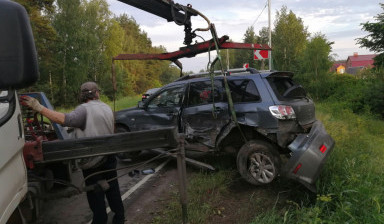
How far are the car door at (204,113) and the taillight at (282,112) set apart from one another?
0.85 m

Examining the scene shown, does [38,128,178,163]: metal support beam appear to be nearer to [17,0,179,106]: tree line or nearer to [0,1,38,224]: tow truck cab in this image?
[0,1,38,224]: tow truck cab

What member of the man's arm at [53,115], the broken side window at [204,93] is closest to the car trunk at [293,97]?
the broken side window at [204,93]

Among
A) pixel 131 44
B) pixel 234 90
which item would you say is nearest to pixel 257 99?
pixel 234 90

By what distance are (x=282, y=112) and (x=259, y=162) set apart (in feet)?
2.93

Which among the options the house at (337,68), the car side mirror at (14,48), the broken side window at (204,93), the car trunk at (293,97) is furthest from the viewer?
the house at (337,68)

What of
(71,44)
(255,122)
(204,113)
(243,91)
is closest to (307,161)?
(255,122)

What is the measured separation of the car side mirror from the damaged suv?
349cm

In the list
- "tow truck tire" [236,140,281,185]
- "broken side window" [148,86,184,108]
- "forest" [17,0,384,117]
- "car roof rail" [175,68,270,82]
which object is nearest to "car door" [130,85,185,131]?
"broken side window" [148,86,184,108]

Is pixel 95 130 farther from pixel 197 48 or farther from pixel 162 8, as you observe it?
pixel 197 48

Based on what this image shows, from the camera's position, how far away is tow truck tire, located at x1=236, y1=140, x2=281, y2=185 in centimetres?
472

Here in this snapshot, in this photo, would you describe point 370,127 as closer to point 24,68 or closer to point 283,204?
point 283,204

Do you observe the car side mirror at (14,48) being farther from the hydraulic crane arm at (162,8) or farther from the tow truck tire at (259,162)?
the tow truck tire at (259,162)

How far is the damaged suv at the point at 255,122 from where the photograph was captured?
422 cm

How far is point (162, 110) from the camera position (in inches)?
246
